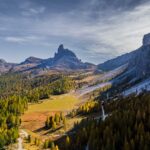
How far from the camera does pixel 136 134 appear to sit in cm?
11262

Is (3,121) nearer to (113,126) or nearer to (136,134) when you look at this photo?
(113,126)

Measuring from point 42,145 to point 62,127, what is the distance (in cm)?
3467

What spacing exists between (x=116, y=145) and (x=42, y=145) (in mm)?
39486

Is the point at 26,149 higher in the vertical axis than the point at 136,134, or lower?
lower

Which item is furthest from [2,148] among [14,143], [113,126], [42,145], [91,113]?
[91,113]

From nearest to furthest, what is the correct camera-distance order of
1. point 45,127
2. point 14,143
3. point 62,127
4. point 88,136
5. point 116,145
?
point 116,145 < point 88,136 < point 14,143 < point 62,127 < point 45,127

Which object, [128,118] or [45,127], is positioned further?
[45,127]

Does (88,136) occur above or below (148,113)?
below

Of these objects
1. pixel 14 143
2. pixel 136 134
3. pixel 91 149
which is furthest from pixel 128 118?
pixel 14 143

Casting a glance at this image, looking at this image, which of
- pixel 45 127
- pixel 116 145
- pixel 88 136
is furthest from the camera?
pixel 45 127

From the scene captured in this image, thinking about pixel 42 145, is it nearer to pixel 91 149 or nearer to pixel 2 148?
pixel 2 148

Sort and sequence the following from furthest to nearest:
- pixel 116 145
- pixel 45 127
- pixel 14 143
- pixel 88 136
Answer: pixel 45 127 < pixel 14 143 < pixel 88 136 < pixel 116 145

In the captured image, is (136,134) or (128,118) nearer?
(136,134)

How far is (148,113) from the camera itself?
12888cm
